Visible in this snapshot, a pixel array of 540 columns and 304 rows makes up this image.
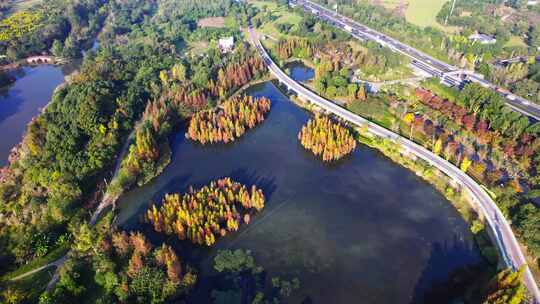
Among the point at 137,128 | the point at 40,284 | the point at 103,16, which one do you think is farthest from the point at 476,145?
the point at 103,16

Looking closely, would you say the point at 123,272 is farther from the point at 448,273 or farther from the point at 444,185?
the point at 444,185

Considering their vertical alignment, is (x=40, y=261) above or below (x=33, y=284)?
above

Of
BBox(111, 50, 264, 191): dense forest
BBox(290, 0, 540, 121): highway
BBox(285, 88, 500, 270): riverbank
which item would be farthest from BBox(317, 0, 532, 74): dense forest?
BBox(111, 50, 264, 191): dense forest

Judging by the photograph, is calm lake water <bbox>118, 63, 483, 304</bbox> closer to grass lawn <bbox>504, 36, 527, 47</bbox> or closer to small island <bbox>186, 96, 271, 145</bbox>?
small island <bbox>186, 96, 271, 145</bbox>

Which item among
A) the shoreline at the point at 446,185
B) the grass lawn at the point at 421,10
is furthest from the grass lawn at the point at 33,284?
the grass lawn at the point at 421,10

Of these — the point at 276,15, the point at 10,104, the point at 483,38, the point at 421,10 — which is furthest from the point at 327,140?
the point at 421,10

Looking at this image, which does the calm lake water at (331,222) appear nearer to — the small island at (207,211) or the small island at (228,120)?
the small island at (207,211)

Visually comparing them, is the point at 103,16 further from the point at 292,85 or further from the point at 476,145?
the point at 476,145

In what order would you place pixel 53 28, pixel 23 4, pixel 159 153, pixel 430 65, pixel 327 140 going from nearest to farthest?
pixel 327 140
pixel 159 153
pixel 430 65
pixel 53 28
pixel 23 4
